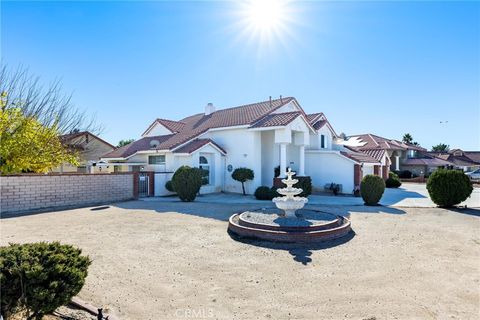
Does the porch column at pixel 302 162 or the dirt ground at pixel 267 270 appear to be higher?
the porch column at pixel 302 162

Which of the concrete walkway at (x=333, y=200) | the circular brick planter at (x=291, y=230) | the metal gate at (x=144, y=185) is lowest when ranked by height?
the concrete walkway at (x=333, y=200)

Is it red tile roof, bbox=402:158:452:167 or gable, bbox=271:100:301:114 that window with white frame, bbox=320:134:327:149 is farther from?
red tile roof, bbox=402:158:452:167

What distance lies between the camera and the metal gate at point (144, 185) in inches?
800

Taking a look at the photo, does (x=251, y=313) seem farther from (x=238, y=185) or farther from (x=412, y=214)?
(x=238, y=185)

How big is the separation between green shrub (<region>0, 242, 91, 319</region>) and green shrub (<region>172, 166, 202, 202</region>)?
13.8 meters

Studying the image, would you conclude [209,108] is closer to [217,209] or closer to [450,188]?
[217,209]

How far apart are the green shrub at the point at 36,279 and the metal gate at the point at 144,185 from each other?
1652 cm

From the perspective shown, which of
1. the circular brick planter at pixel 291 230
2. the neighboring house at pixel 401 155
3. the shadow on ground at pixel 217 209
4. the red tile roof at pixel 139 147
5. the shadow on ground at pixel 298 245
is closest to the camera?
the shadow on ground at pixel 298 245

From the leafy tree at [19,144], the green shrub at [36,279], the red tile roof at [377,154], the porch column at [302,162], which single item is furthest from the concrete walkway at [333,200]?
the green shrub at [36,279]

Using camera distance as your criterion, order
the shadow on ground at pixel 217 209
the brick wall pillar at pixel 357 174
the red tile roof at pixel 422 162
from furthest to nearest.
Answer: the red tile roof at pixel 422 162 → the brick wall pillar at pixel 357 174 → the shadow on ground at pixel 217 209

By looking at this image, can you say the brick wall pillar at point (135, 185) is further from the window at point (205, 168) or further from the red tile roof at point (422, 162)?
the red tile roof at point (422, 162)

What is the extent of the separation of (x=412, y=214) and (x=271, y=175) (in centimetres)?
1128

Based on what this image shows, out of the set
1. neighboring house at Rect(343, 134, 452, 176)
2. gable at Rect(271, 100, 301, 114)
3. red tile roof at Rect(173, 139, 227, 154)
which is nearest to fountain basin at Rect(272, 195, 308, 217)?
red tile roof at Rect(173, 139, 227, 154)

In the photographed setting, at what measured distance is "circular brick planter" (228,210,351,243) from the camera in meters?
9.44
